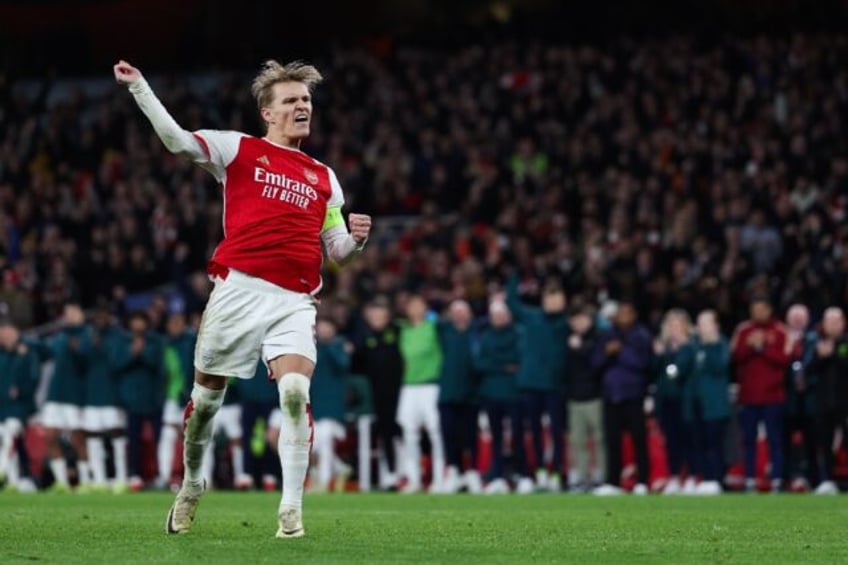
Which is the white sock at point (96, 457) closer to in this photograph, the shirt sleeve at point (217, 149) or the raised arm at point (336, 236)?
the raised arm at point (336, 236)

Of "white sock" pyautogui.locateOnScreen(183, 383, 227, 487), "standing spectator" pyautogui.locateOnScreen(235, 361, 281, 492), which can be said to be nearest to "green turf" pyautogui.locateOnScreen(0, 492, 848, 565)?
"white sock" pyautogui.locateOnScreen(183, 383, 227, 487)

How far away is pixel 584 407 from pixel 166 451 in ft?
19.1

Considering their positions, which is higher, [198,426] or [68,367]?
[68,367]

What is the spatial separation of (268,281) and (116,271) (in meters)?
20.5

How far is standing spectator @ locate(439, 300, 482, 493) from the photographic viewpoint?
22797mm

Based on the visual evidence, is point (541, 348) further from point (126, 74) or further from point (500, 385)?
point (126, 74)

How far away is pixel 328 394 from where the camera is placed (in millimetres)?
23000

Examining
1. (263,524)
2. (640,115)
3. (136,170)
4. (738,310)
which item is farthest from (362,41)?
(263,524)

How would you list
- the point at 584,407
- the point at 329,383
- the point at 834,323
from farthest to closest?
the point at 329,383, the point at 584,407, the point at 834,323

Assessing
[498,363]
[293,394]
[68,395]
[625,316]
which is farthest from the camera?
[68,395]

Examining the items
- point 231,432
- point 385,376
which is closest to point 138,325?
point 231,432

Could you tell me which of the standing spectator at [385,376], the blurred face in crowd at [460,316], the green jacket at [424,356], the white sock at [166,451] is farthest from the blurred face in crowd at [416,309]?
the white sock at [166,451]

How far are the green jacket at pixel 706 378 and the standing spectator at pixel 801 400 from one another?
79cm

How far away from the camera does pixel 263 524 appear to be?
12180mm
